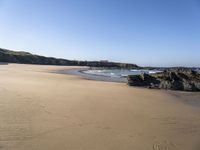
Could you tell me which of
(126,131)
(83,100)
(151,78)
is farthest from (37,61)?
(126,131)

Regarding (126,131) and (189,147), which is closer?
(189,147)

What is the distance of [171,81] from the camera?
19.6 m

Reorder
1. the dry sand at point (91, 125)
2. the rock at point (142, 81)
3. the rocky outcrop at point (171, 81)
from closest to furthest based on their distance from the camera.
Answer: the dry sand at point (91, 125) < the rocky outcrop at point (171, 81) < the rock at point (142, 81)

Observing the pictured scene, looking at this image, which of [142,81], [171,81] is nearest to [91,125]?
[171,81]

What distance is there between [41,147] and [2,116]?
264 centimetres

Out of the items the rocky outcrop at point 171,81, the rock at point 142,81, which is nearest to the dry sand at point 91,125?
the rocky outcrop at point 171,81

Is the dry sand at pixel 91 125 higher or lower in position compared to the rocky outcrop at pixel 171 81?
lower

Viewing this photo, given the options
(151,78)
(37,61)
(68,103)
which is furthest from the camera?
(37,61)

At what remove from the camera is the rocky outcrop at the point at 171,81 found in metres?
18.8

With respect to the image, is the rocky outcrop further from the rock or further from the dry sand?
the dry sand

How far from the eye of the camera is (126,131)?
7203 mm

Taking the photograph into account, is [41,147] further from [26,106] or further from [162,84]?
[162,84]

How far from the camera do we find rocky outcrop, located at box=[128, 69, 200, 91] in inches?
741

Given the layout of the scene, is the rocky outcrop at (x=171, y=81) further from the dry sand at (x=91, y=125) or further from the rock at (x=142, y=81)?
the dry sand at (x=91, y=125)
